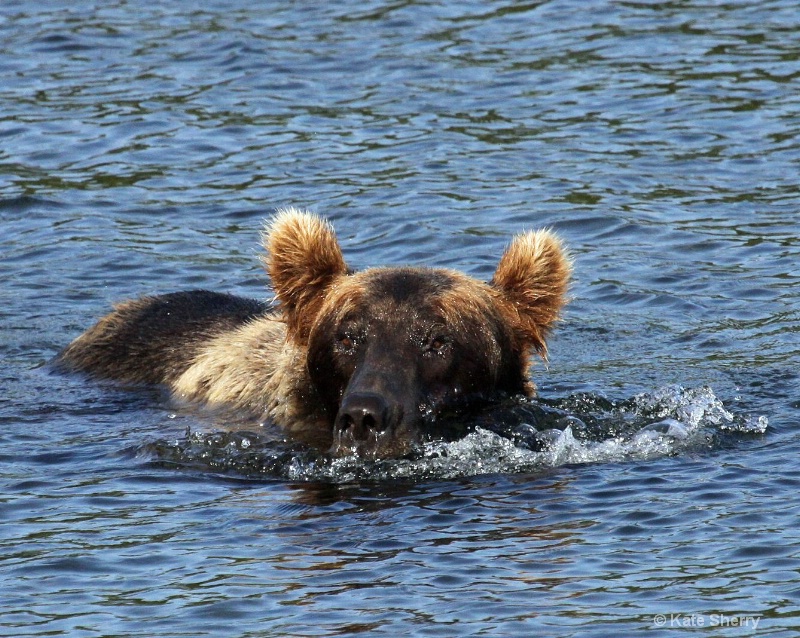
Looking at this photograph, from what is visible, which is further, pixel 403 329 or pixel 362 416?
pixel 403 329

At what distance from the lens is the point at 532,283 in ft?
27.2

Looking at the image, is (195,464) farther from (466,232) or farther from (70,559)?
(466,232)

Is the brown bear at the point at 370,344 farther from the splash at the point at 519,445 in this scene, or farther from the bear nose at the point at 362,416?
the splash at the point at 519,445

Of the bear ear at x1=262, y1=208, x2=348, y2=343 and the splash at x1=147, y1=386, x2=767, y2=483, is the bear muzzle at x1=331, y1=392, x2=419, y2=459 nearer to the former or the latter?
the splash at x1=147, y1=386, x2=767, y2=483

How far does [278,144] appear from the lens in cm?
1460

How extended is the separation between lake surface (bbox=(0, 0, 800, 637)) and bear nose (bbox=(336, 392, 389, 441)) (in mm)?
278

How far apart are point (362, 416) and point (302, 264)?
120cm

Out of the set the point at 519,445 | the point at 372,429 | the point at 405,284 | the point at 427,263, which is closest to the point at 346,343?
the point at 405,284

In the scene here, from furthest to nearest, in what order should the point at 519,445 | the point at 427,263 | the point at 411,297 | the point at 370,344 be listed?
the point at 427,263 < the point at 519,445 < the point at 411,297 < the point at 370,344

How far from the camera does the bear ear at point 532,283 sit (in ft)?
27.2

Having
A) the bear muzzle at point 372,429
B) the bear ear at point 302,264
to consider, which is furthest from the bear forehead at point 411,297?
the bear muzzle at point 372,429

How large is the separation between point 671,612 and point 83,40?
13173 millimetres

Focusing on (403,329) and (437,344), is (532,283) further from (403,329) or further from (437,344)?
(403,329)

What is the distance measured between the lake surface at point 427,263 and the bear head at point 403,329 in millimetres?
218
